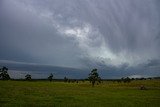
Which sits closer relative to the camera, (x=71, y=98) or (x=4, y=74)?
(x=71, y=98)

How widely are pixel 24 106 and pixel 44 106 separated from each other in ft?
8.50

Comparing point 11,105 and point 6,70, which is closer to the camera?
point 11,105

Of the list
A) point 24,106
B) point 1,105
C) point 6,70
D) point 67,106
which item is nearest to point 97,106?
point 67,106

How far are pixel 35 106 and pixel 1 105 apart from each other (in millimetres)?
4061

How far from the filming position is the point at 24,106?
3459cm

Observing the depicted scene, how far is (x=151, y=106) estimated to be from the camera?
132ft

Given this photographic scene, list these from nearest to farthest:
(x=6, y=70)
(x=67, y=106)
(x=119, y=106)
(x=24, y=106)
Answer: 1. (x=24, y=106)
2. (x=67, y=106)
3. (x=119, y=106)
4. (x=6, y=70)

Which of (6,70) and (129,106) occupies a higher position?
(6,70)

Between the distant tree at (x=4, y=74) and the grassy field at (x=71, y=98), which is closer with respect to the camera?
the grassy field at (x=71, y=98)

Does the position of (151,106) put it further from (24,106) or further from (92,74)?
(92,74)

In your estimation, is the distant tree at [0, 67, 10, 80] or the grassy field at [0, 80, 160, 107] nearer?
the grassy field at [0, 80, 160, 107]

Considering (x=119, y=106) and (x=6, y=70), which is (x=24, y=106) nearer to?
(x=119, y=106)

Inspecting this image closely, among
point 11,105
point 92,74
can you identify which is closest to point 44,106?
point 11,105

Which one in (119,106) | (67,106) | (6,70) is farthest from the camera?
(6,70)
